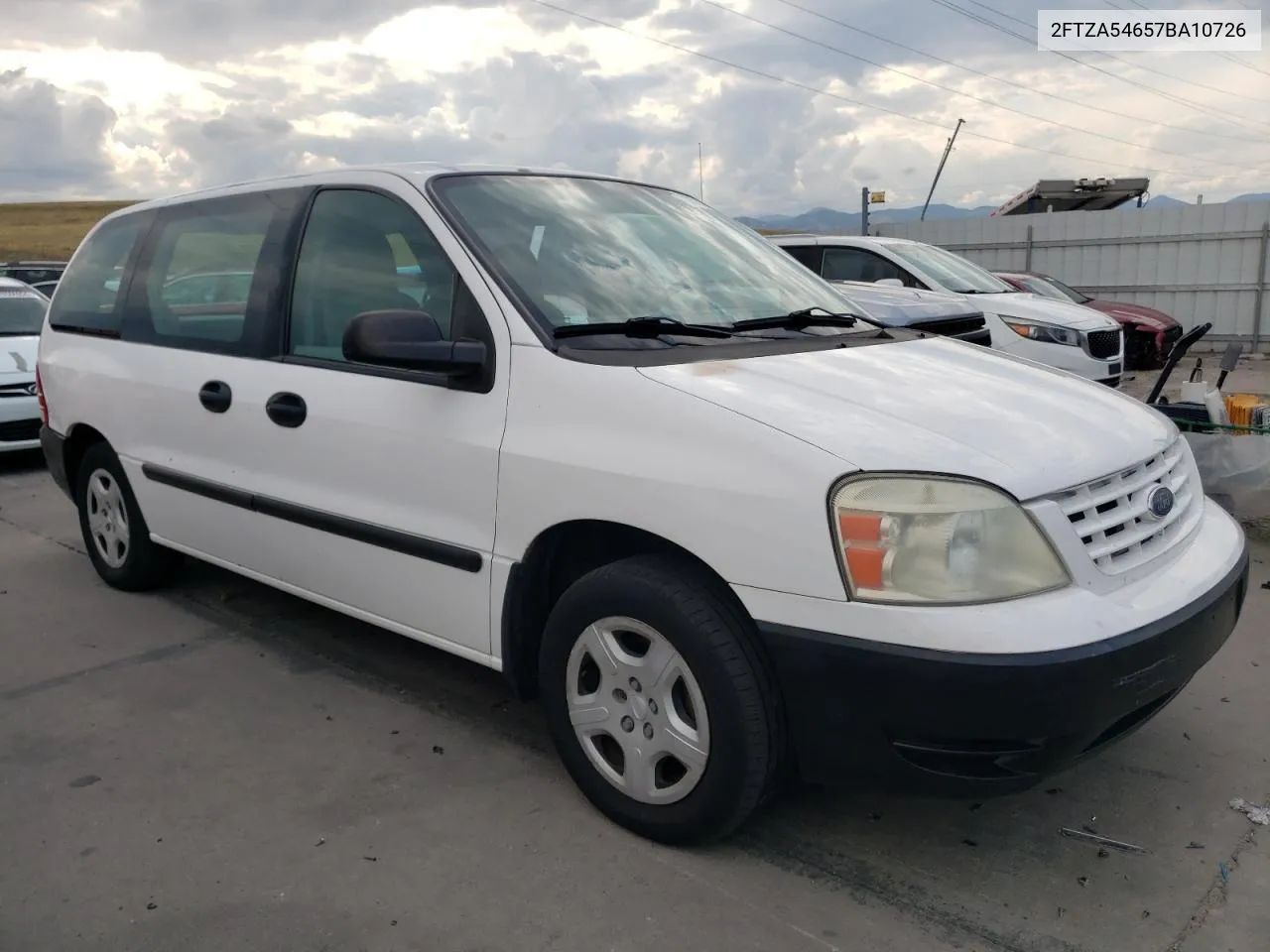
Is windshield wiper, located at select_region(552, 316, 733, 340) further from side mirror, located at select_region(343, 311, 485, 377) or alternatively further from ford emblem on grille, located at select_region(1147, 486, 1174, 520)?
ford emblem on grille, located at select_region(1147, 486, 1174, 520)

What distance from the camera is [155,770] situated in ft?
10.8

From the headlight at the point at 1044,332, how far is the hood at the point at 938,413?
7.20m

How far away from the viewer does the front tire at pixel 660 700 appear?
2.49m

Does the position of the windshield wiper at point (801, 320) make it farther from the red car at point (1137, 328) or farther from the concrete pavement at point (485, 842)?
the red car at point (1137, 328)

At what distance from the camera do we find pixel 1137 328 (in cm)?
1303

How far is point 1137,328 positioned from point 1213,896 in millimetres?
11786

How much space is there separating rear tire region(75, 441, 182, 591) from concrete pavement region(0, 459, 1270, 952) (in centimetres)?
89

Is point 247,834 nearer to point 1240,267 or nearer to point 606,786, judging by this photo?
point 606,786

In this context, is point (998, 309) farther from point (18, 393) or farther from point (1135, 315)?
point (18, 393)

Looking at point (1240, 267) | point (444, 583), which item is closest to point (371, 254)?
point (444, 583)

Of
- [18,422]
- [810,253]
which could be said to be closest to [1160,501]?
[810,253]

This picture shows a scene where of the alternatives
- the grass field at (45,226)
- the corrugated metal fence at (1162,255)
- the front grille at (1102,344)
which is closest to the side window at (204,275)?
the front grille at (1102,344)

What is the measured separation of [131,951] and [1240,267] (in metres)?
17.6

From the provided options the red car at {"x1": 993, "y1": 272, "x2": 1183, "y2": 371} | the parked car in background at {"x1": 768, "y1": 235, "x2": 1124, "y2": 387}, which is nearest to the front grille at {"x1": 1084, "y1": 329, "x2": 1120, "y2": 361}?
the parked car in background at {"x1": 768, "y1": 235, "x2": 1124, "y2": 387}
